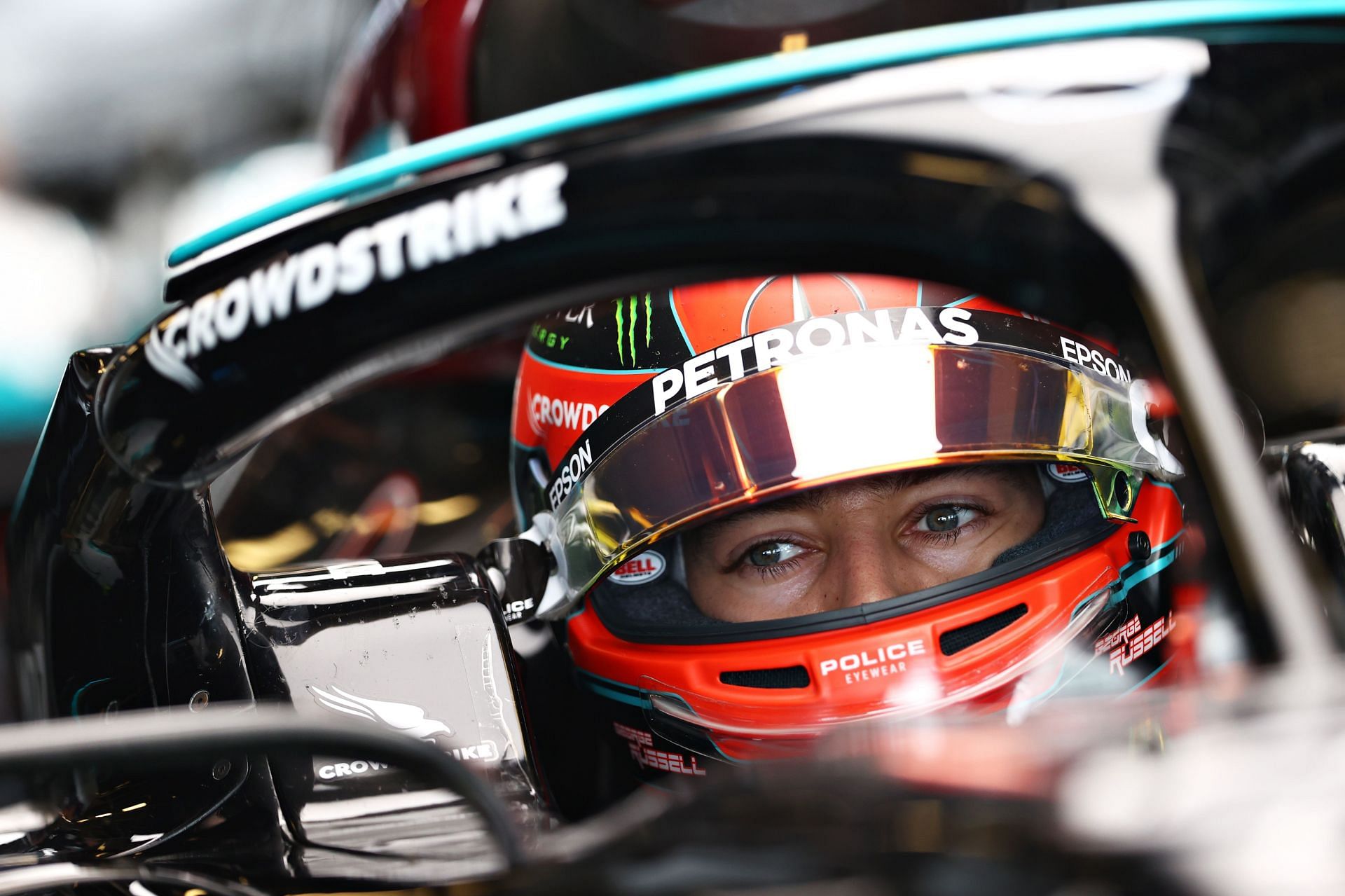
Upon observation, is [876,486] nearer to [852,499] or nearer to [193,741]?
[852,499]

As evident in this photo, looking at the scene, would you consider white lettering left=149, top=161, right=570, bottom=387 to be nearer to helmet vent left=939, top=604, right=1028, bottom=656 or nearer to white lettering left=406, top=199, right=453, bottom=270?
white lettering left=406, top=199, right=453, bottom=270

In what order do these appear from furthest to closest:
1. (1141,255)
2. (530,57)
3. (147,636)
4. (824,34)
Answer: (530,57) → (824,34) → (147,636) → (1141,255)

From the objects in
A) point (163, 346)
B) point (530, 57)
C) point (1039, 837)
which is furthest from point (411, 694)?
point (530, 57)

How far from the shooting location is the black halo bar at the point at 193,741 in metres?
0.50

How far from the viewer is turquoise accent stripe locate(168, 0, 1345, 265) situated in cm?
56

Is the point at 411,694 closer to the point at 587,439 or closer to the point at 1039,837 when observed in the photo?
the point at 587,439

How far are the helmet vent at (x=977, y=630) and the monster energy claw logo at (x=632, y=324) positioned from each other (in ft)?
1.31

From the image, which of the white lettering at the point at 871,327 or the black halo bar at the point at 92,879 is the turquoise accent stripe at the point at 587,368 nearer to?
the white lettering at the point at 871,327

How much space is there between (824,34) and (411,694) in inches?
44.8

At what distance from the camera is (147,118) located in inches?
262

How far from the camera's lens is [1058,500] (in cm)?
126

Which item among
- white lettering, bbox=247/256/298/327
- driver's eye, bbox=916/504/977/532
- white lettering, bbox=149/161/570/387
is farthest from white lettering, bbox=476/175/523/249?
driver's eye, bbox=916/504/977/532

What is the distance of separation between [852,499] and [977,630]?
0.19 m

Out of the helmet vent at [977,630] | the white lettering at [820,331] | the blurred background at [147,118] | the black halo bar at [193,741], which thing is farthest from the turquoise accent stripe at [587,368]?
the blurred background at [147,118]
